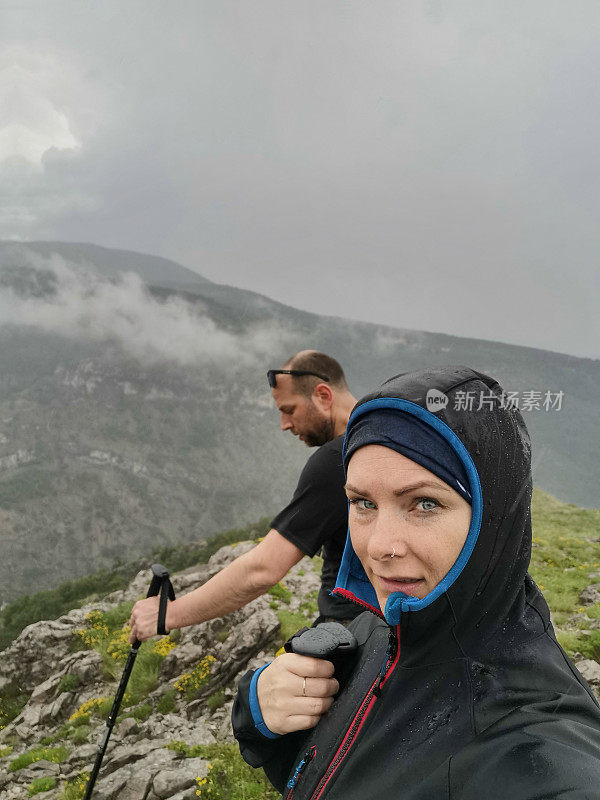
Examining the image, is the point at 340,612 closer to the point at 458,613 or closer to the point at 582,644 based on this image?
the point at 458,613

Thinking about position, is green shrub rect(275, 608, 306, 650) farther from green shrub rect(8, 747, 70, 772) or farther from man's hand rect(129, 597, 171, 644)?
man's hand rect(129, 597, 171, 644)

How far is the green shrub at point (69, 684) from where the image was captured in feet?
35.5

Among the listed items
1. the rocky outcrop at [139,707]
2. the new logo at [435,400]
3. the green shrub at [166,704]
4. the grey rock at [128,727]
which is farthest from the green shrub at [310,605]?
the new logo at [435,400]

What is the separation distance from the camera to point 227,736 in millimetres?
7062

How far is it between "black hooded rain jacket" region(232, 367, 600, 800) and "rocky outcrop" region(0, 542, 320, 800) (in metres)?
5.56

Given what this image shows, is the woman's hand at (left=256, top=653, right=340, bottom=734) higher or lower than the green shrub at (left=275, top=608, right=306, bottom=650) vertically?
higher

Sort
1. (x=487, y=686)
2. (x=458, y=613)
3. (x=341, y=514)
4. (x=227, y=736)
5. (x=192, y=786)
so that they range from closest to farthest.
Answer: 1. (x=487, y=686)
2. (x=458, y=613)
3. (x=341, y=514)
4. (x=192, y=786)
5. (x=227, y=736)

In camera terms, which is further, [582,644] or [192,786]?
[582,644]

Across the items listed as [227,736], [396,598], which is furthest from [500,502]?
[227,736]

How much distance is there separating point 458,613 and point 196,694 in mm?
9081

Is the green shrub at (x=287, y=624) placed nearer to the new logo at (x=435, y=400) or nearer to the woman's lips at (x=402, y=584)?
the woman's lips at (x=402, y=584)

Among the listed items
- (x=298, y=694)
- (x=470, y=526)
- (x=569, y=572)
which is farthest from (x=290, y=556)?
(x=569, y=572)

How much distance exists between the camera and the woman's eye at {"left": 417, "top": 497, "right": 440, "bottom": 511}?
60.6 inches

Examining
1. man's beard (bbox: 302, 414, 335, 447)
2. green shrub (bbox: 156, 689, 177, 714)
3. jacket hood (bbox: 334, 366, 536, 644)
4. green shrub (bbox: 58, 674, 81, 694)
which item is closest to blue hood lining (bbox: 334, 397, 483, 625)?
jacket hood (bbox: 334, 366, 536, 644)
